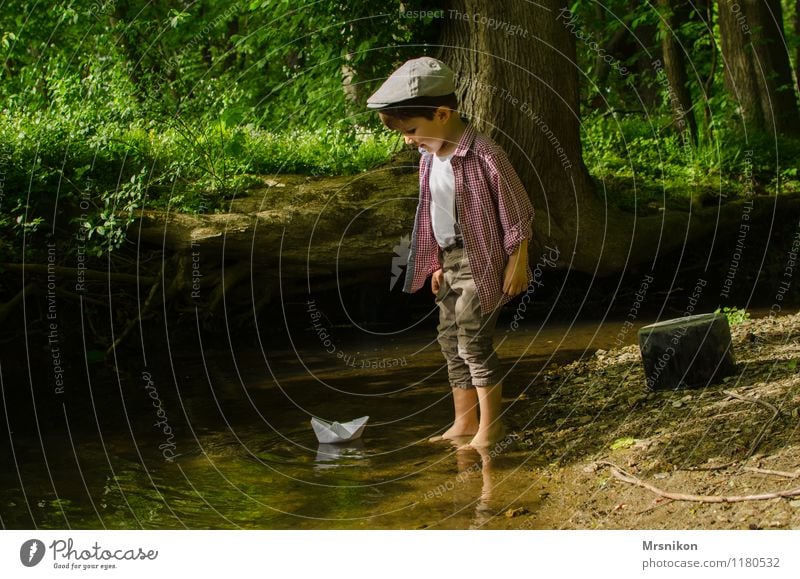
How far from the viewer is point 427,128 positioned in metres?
4.71

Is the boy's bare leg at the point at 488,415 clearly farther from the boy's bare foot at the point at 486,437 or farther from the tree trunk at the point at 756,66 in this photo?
the tree trunk at the point at 756,66

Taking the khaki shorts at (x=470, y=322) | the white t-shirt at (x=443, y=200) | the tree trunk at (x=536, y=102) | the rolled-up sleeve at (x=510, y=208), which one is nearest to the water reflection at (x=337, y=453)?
the khaki shorts at (x=470, y=322)

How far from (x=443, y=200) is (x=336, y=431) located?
138 centimetres

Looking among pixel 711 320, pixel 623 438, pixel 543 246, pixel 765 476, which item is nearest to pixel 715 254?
pixel 543 246

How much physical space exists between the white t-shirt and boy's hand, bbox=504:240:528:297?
36 centimetres

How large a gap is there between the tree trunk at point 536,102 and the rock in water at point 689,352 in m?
2.64

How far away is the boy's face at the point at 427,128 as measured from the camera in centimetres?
467

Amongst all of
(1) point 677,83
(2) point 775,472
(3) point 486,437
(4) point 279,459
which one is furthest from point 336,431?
(1) point 677,83

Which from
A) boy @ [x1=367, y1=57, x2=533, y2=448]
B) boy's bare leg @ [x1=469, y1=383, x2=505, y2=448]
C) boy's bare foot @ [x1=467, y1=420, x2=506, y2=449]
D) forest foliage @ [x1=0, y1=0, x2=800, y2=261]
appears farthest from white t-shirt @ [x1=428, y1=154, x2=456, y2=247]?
forest foliage @ [x1=0, y1=0, x2=800, y2=261]

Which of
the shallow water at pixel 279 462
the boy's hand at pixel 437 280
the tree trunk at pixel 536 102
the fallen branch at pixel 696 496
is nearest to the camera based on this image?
the fallen branch at pixel 696 496

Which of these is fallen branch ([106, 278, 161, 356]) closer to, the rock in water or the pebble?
the rock in water

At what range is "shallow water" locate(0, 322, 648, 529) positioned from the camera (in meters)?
4.12

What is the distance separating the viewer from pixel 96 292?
7.60m
